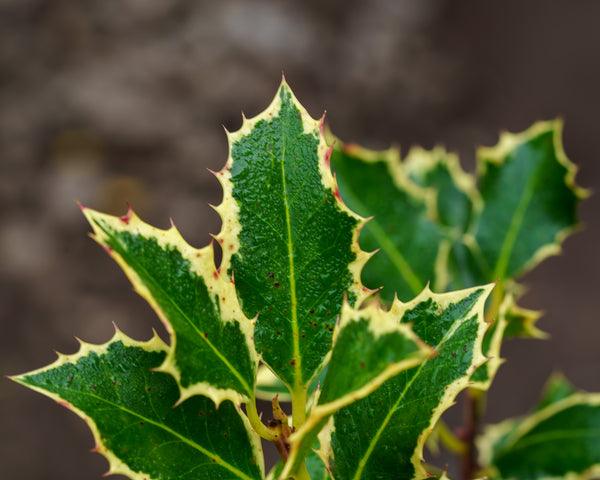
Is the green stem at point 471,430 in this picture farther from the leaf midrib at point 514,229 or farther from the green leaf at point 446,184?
the green leaf at point 446,184

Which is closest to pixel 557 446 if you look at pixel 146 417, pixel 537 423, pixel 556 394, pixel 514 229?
pixel 537 423

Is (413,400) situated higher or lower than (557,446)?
lower

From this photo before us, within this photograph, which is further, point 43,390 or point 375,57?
point 375,57

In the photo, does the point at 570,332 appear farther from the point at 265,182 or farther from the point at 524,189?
the point at 265,182

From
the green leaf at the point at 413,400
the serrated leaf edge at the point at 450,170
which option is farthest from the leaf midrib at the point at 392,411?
the serrated leaf edge at the point at 450,170

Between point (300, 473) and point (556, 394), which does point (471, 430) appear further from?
point (300, 473)

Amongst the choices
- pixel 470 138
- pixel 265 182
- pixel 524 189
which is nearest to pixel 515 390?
pixel 470 138

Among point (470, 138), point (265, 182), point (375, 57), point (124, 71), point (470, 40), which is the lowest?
point (265, 182)
